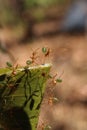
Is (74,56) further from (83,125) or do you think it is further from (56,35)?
(83,125)

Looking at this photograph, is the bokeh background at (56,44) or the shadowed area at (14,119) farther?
the bokeh background at (56,44)

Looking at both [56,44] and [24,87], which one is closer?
[24,87]

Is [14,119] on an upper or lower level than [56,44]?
lower

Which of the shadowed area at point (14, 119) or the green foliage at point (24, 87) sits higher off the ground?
the green foliage at point (24, 87)

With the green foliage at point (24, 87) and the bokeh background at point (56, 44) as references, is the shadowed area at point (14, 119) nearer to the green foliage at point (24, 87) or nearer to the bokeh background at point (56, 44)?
the green foliage at point (24, 87)

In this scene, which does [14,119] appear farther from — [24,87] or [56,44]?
[56,44]

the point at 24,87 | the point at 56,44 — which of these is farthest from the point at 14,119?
the point at 56,44

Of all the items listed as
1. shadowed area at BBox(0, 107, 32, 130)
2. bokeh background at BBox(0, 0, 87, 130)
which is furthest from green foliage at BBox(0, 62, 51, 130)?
bokeh background at BBox(0, 0, 87, 130)

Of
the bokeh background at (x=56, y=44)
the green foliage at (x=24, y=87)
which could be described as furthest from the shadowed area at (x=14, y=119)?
the bokeh background at (x=56, y=44)

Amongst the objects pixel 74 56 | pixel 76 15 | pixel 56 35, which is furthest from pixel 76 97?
pixel 76 15
